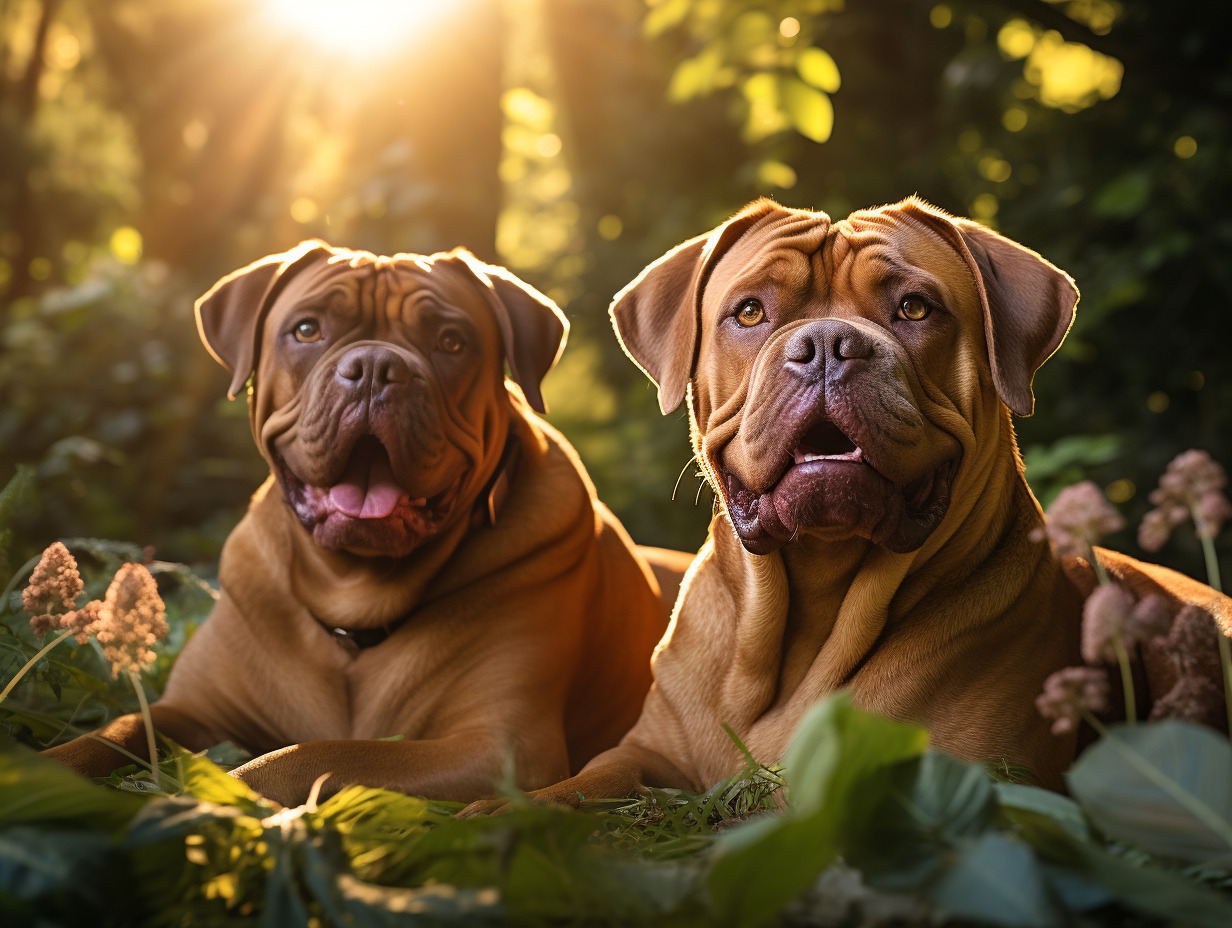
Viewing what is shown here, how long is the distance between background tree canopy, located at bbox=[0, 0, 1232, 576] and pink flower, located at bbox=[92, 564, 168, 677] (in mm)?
3415

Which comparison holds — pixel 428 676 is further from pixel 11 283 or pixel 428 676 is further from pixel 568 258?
pixel 11 283

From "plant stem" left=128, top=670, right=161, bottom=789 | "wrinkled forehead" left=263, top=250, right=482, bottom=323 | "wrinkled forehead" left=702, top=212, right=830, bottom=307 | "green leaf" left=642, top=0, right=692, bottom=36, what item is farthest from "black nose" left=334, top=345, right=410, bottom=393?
"green leaf" left=642, top=0, right=692, bottom=36

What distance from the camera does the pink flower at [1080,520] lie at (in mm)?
1493

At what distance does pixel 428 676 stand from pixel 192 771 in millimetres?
1346

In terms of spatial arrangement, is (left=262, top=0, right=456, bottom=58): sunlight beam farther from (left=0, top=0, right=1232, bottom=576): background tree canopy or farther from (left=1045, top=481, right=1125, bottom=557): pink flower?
(left=1045, top=481, right=1125, bottom=557): pink flower

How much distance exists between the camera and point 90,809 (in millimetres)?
1422

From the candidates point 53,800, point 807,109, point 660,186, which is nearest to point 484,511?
point 53,800

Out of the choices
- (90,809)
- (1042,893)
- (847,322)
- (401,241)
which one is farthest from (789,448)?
(401,241)

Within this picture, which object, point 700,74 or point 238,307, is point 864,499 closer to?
point 238,307

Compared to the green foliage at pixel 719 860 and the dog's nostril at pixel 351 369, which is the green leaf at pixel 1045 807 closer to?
the green foliage at pixel 719 860

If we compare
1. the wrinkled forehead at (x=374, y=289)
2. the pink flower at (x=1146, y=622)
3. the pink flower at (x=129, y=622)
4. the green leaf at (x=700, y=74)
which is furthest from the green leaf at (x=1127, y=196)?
the pink flower at (x=129, y=622)

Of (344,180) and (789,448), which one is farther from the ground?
(344,180)

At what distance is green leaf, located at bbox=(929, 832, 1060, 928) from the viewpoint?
1.14m

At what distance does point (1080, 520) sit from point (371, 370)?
187cm
